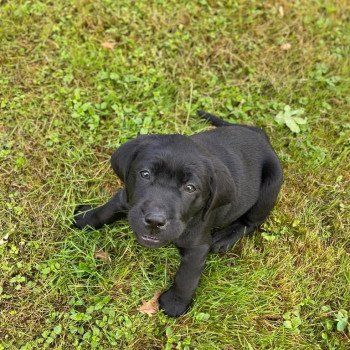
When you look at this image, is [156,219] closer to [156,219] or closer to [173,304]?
[156,219]

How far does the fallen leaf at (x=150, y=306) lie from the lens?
3.88 meters

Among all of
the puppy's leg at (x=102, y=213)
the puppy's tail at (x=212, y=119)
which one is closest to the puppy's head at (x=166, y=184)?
the puppy's leg at (x=102, y=213)

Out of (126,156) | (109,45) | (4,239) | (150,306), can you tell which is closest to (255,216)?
(150,306)

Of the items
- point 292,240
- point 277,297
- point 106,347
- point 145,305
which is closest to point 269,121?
point 292,240

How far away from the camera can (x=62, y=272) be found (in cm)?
395

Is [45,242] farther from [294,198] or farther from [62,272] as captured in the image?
[294,198]

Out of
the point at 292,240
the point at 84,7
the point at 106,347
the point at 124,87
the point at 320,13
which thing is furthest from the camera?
the point at 320,13

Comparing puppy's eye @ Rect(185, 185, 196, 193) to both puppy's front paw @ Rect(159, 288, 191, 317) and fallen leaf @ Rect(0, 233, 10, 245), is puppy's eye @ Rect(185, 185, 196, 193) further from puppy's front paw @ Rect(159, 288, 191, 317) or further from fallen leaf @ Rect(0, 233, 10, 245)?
fallen leaf @ Rect(0, 233, 10, 245)

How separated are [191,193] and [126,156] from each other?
0.49m

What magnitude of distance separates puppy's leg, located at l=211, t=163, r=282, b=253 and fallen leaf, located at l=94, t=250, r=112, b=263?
83 centimetres

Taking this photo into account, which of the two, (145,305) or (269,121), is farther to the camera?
(269,121)

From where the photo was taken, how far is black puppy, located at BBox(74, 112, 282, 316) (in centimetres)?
314

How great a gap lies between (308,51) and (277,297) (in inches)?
113

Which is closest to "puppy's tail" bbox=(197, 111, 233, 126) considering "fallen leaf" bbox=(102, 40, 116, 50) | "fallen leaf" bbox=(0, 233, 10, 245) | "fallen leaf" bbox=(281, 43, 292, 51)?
"fallen leaf" bbox=(102, 40, 116, 50)
